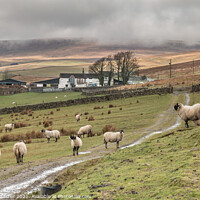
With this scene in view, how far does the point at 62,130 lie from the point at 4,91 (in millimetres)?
83459

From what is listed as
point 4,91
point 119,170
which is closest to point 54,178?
point 119,170

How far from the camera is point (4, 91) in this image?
4437 inches

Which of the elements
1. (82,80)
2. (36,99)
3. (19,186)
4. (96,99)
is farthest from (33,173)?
(82,80)

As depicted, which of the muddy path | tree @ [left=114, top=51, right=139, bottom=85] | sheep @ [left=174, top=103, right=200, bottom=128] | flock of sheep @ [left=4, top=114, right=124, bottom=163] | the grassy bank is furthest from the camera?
tree @ [left=114, top=51, right=139, bottom=85]

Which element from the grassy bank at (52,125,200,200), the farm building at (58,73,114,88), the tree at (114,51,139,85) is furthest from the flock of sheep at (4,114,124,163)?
the farm building at (58,73,114,88)

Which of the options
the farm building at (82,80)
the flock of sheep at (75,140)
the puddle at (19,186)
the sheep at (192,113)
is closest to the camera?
the puddle at (19,186)

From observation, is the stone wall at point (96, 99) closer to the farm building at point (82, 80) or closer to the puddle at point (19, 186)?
the puddle at point (19, 186)

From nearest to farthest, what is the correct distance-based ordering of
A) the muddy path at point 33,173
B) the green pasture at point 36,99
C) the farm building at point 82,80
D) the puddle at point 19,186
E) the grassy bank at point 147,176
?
1. the grassy bank at point 147,176
2. the puddle at point 19,186
3. the muddy path at point 33,173
4. the green pasture at point 36,99
5. the farm building at point 82,80

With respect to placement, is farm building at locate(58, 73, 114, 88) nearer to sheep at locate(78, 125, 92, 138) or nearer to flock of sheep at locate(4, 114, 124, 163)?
sheep at locate(78, 125, 92, 138)

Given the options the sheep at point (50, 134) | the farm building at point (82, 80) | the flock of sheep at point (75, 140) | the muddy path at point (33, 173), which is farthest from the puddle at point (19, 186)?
the farm building at point (82, 80)

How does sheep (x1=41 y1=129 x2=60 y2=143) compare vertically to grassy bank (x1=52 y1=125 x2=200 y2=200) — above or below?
below

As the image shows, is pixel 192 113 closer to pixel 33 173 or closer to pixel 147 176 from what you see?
pixel 33 173

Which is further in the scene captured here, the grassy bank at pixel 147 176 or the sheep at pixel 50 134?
the sheep at pixel 50 134

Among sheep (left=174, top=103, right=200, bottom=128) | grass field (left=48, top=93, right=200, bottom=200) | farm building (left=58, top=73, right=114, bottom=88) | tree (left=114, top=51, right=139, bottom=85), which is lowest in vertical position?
grass field (left=48, top=93, right=200, bottom=200)
